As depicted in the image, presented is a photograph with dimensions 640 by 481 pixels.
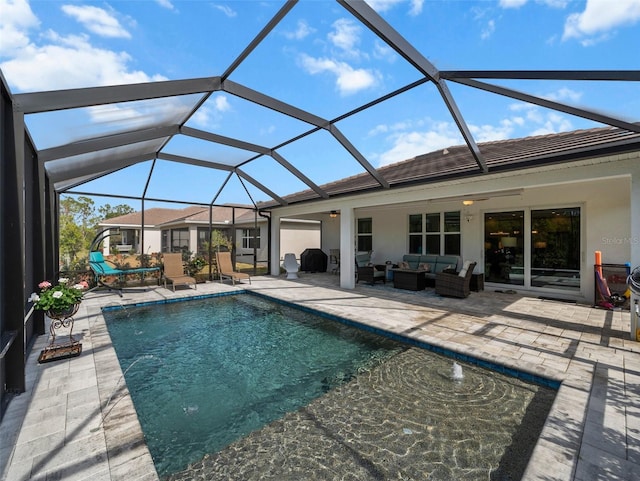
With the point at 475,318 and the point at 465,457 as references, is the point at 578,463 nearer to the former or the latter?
the point at 465,457

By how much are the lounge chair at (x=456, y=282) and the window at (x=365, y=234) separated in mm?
4925

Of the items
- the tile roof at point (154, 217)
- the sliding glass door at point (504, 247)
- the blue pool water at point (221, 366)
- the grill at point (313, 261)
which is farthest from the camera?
the tile roof at point (154, 217)

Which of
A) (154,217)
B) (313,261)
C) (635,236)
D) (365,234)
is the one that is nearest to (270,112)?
(635,236)

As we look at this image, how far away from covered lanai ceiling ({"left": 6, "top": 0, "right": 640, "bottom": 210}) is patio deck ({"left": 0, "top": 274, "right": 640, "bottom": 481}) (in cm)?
313

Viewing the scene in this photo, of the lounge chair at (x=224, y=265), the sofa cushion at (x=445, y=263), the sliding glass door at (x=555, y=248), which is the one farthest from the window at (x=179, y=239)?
the sliding glass door at (x=555, y=248)

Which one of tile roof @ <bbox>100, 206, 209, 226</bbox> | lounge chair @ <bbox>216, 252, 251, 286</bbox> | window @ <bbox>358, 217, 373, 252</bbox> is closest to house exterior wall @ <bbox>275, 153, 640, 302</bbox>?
window @ <bbox>358, 217, 373, 252</bbox>

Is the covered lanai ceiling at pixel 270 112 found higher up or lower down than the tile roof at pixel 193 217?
higher up

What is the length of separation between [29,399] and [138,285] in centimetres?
808

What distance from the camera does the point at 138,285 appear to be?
1034 centimetres

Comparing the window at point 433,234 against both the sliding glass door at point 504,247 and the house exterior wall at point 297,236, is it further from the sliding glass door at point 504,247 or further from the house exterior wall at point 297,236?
the house exterior wall at point 297,236

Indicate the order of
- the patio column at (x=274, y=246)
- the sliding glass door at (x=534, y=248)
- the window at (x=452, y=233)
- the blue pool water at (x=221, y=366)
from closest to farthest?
the blue pool water at (x=221, y=366), the sliding glass door at (x=534, y=248), the window at (x=452, y=233), the patio column at (x=274, y=246)

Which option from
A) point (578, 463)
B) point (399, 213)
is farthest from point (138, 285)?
point (578, 463)

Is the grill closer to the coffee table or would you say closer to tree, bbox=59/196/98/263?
the coffee table

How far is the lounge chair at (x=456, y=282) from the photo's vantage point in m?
7.68
